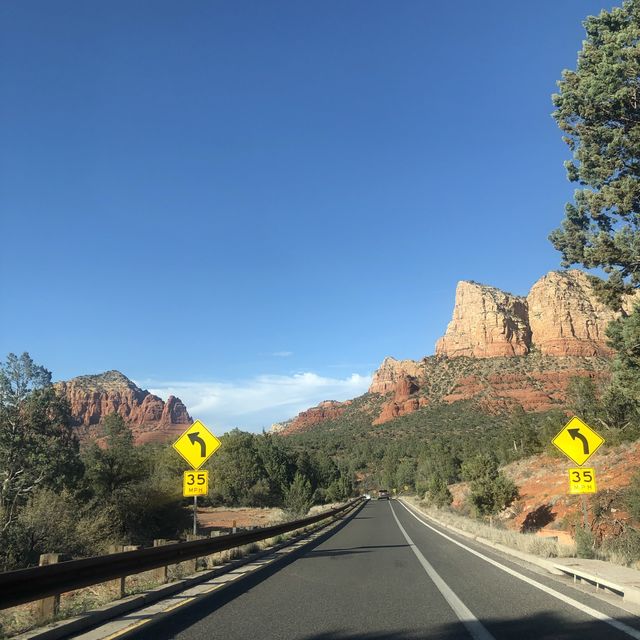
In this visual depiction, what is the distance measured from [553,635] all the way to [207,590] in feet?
19.5

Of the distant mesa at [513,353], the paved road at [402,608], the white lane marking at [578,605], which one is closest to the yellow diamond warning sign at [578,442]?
the white lane marking at [578,605]

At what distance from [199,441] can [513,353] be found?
171 meters

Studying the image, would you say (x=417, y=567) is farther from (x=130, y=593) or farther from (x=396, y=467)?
(x=396, y=467)

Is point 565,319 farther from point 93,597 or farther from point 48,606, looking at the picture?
point 48,606

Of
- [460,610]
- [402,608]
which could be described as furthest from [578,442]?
[402,608]

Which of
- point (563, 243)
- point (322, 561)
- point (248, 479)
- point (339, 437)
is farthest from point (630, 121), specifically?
point (339, 437)

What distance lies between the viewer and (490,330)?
182 meters

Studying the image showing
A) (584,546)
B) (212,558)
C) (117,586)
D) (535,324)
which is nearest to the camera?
(117,586)

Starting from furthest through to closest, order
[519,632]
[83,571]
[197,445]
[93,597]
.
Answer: [197,445]
[93,597]
[83,571]
[519,632]

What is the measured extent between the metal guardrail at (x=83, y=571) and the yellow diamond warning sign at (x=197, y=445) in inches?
149

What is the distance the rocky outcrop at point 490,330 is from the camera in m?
177

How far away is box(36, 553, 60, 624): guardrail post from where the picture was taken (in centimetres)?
693

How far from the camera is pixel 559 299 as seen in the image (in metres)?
183

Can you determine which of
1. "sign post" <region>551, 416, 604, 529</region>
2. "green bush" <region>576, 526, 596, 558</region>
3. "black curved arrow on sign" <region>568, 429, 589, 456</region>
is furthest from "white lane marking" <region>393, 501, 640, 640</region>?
"black curved arrow on sign" <region>568, 429, 589, 456</region>
